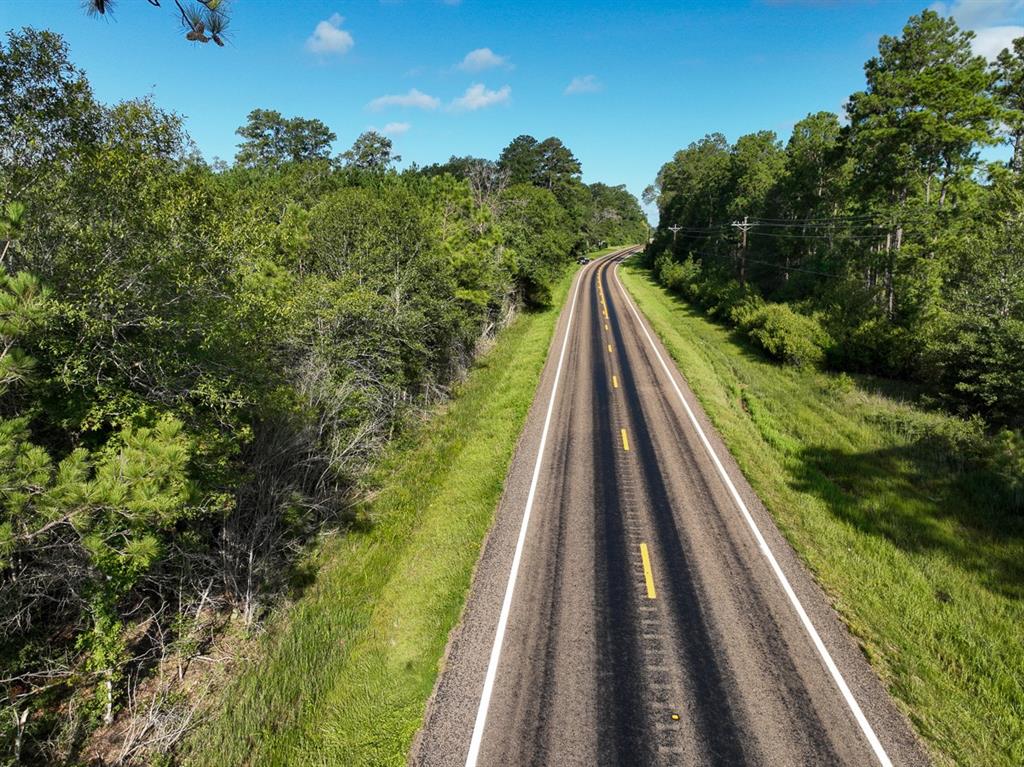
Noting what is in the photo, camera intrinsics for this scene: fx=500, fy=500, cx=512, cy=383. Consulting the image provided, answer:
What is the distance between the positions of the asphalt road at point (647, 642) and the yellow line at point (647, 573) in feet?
0.11

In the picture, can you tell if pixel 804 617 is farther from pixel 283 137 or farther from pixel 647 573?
pixel 283 137

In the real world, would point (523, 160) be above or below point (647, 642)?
above

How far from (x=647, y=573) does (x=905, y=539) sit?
7406mm

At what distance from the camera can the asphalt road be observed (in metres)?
7.88

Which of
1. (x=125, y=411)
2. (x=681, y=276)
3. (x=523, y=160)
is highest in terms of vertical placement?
(x=523, y=160)

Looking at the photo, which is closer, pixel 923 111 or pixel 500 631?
pixel 500 631

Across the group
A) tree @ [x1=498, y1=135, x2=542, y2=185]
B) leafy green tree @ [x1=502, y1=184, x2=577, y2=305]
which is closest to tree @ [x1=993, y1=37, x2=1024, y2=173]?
leafy green tree @ [x1=502, y1=184, x2=577, y2=305]

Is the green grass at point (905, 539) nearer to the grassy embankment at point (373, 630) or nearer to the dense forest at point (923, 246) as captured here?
the dense forest at point (923, 246)

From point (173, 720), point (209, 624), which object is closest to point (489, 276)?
point (209, 624)

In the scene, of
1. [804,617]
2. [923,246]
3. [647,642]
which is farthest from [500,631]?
[923,246]

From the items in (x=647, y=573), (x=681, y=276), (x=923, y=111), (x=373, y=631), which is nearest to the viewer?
(x=373, y=631)

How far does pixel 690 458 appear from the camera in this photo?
57.4 feet

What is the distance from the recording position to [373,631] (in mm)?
10539

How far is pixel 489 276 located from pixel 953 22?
93.1 ft
